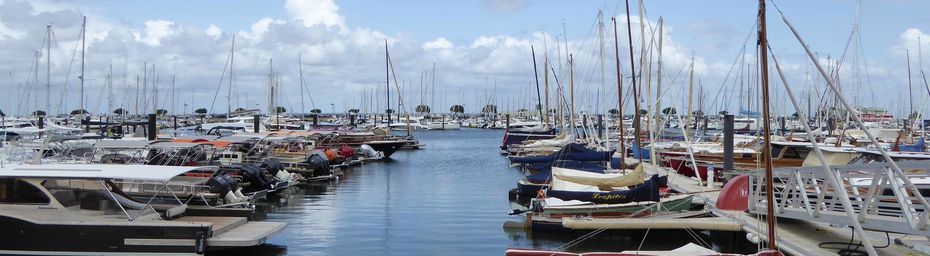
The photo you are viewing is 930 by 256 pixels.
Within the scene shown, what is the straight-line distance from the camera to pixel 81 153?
4553 cm

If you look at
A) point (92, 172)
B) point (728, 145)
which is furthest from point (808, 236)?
point (92, 172)

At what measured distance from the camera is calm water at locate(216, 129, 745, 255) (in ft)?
82.6

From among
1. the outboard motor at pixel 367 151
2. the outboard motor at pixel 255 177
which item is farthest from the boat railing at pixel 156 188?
the outboard motor at pixel 367 151

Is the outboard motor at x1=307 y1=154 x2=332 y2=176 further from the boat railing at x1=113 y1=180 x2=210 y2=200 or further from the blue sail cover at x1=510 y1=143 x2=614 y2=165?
the boat railing at x1=113 y1=180 x2=210 y2=200

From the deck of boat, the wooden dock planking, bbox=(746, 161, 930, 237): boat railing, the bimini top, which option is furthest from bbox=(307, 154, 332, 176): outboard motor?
bbox=(746, 161, 930, 237): boat railing

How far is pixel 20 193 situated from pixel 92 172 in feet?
5.91

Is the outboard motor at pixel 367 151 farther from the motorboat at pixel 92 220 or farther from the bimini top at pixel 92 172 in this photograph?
the bimini top at pixel 92 172

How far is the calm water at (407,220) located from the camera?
25188 mm

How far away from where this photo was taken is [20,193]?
20.8m

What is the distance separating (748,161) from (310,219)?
21903 millimetres

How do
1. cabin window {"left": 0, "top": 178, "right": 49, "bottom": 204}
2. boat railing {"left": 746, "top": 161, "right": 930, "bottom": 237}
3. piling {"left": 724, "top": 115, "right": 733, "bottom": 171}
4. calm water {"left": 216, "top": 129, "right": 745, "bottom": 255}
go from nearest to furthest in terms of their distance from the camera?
boat railing {"left": 746, "top": 161, "right": 930, "bottom": 237} < cabin window {"left": 0, "top": 178, "right": 49, "bottom": 204} < calm water {"left": 216, "top": 129, "right": 745, "bottom": 255} < piling {"left": 724, "top": 115, "right": 733, "bottom": 171}

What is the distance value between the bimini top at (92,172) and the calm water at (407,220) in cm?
278

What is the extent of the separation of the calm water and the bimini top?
278 centimetres

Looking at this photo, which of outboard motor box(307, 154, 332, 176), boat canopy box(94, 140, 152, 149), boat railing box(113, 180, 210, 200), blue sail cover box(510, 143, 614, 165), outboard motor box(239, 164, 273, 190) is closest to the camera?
boat railing box(113, 180, 210, 200)
